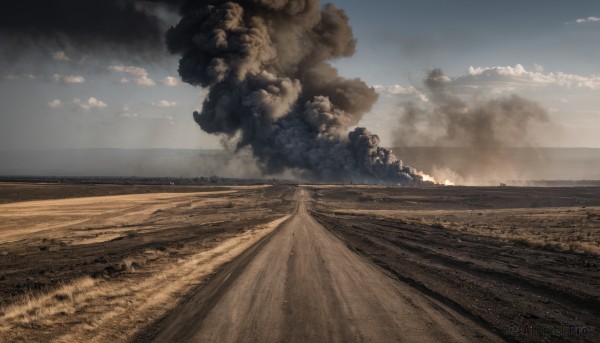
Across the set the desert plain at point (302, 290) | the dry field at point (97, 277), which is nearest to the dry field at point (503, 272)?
the desert plain at point (302, 290)

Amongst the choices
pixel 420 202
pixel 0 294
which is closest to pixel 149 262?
pixel 0 294

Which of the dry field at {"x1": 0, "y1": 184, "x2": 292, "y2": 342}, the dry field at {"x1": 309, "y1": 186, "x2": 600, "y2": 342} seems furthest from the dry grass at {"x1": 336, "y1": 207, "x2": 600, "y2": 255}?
the dry field at {"x1": 0, "y1": 184, "x2": 292, "y2": 342}

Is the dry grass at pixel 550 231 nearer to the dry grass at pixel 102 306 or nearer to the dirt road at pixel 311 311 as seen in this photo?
the dirt road at pixel 311 311

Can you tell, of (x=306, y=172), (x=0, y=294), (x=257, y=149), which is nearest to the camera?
(x=0, y=294)

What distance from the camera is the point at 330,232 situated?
28.5 m

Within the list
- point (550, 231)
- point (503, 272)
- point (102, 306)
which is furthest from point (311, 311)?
point (550, 231)

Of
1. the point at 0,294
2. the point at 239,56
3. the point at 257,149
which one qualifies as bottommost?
the point at 0,294

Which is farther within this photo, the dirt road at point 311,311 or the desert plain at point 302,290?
the desert plain at point 302,290

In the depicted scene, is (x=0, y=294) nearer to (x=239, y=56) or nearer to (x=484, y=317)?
(x=484, y=317)

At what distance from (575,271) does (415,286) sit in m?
6.35

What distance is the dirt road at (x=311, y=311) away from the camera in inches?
321

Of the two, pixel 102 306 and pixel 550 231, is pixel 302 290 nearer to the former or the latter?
pixel 102 306

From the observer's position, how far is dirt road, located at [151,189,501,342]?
8.16 meters

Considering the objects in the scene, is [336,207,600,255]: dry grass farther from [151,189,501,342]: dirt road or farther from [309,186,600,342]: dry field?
[151,189,501,342]: dirt road
